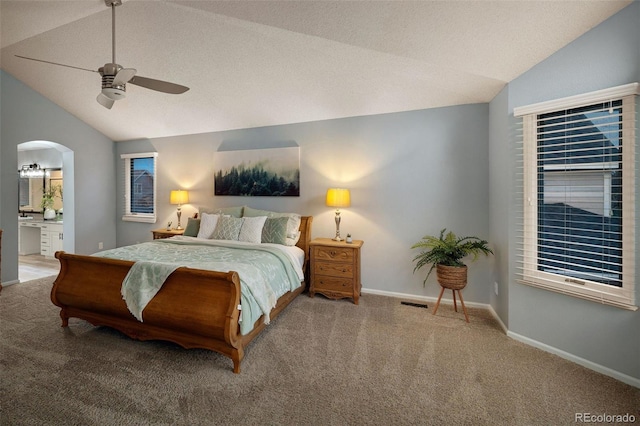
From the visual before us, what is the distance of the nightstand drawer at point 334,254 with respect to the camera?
342 cm

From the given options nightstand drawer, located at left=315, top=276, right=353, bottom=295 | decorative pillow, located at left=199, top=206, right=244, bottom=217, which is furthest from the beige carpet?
decorative pillow, located at left=199, top=206, right=244, bottom=217

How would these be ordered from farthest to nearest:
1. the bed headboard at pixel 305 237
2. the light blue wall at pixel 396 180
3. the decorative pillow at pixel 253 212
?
1. the decorative pillow at pixel 253 212
2. the bed headboard at pixel 305 237
3. the light blue wall at pixel 396 180

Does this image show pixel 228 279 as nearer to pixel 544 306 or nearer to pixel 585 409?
pixel 585 409

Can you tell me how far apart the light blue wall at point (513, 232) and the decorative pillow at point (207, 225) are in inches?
142

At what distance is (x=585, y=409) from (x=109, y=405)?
9.86 ft

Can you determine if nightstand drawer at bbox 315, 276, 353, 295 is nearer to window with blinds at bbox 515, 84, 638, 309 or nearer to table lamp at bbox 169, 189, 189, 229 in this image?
window with blinds at bbox 515, 84, 638, 309

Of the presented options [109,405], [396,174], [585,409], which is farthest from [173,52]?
[585,409]

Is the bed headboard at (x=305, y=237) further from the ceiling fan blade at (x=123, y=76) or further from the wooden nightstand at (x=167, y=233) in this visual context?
the ceiling fan blade at (x=123, y=76)

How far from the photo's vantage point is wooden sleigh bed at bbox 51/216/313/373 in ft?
6.70

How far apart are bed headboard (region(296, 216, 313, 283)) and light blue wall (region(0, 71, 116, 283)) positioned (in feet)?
13.7

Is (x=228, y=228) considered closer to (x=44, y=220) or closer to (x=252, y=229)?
(x=252, y=229)

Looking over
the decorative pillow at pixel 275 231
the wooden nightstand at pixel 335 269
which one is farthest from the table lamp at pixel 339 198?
the decorative pillow at pixel 275 231

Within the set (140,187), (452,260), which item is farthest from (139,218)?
(452,260)

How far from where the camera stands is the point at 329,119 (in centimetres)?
392
